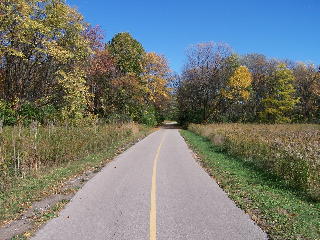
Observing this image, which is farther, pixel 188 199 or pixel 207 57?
pixel 207 57

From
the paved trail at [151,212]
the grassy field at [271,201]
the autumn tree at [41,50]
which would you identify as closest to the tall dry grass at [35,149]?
the paved trail at [151,212]

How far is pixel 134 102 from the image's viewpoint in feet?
177

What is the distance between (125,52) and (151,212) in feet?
165

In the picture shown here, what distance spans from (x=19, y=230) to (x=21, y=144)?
7.43 meters

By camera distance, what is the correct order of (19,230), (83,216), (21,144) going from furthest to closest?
(21,144), (83,216), (19,230)

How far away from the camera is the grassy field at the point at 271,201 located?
309 inches

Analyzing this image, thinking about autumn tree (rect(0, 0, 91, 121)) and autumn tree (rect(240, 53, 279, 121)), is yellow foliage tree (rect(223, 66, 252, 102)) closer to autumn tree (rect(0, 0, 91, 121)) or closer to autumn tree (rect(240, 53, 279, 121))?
autumn tree (rect(240, 53, 279, 121))

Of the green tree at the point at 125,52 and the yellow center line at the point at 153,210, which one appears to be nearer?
the yellow center line at the point at 153,210

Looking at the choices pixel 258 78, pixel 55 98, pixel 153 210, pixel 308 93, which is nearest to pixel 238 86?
pixel 258 78

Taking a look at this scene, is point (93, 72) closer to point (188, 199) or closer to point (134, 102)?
point (134, 102)

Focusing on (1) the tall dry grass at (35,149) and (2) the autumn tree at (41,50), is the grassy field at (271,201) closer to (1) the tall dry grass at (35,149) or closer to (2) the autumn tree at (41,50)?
(1) the tall dry grass at (35,149)

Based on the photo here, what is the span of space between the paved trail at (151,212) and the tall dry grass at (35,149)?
278 centimetres

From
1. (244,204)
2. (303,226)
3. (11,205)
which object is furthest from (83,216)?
(303,226)

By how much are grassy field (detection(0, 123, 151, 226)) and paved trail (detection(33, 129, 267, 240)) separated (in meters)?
1.21
